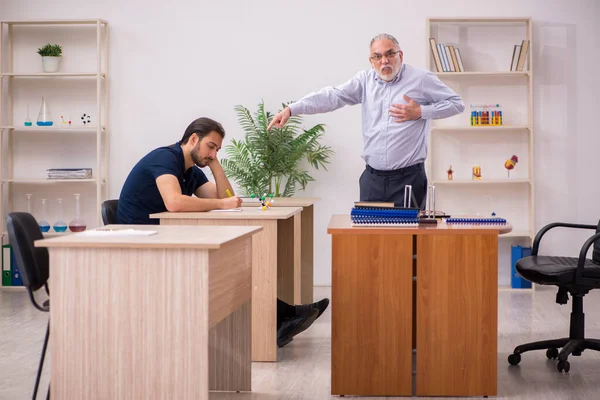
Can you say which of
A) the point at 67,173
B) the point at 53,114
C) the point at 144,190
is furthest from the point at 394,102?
the point at 53,114

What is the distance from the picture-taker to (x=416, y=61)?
6.87 m

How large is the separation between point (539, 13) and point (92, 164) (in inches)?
168

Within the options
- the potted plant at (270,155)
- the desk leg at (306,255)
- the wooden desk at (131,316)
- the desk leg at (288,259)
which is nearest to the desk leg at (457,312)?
the wooden desk at (131,316)

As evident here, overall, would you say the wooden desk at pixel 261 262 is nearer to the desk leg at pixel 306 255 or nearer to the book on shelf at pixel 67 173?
the desk leg at pixel 306 255

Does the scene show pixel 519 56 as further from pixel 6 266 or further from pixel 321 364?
pixel 6 266

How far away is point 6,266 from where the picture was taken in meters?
6.91

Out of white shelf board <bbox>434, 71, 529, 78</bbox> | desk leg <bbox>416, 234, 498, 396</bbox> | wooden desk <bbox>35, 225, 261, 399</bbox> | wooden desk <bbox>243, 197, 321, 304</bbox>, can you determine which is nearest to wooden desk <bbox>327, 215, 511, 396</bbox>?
desk leg <bbox>416, 234, 498, 396</bbox>

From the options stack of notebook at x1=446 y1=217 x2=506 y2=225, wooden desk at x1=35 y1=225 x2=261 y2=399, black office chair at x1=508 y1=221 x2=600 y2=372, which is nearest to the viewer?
wooden desk at x1=35 y1=225 x2=261 y2=399

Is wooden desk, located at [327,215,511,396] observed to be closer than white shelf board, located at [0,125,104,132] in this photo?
Yes

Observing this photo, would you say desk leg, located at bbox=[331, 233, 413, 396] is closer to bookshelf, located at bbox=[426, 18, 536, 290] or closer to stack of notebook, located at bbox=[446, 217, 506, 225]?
stack of notebook, located at bbox=[446, 217, 506, 225]

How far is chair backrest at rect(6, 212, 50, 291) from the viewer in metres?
2.86

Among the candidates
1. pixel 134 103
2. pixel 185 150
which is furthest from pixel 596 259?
pixel 134 103

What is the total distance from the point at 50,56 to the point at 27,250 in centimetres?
441

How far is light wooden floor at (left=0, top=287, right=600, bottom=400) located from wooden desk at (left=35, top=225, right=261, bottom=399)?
86cm
